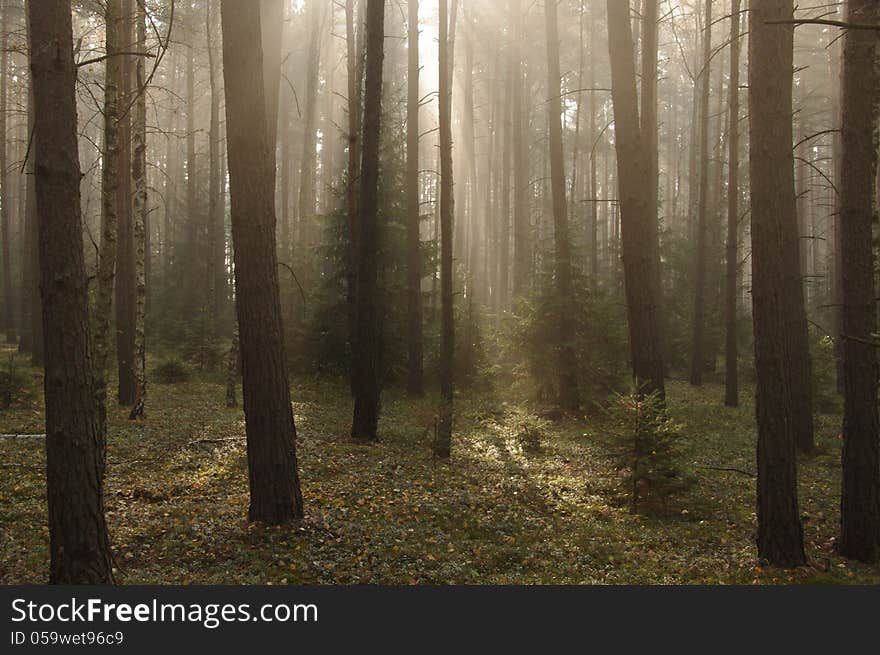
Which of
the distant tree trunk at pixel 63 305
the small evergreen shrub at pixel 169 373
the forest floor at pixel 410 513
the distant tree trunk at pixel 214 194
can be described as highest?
the distant tree trunk at pixel 214 194

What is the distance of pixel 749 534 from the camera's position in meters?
7.79

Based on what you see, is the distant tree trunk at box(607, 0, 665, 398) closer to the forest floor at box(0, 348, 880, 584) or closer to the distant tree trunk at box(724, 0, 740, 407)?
the forest floor at box(0, 348, 880, 584)

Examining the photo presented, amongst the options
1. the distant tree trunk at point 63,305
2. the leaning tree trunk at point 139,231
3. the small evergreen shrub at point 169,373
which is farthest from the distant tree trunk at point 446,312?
the small evergreen shrub at point 169,373

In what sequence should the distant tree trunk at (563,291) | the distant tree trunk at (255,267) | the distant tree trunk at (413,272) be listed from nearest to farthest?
the distant tree trunk at (255,267), the distant tree trunk at (563,291), the distant tree trunk at (413,272)

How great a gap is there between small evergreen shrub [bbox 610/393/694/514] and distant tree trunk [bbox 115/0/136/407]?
33.3 feet

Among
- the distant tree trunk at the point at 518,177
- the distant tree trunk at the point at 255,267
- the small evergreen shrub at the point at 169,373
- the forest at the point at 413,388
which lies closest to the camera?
the forest at the point at 413,388

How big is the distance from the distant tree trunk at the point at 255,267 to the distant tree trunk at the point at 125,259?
7598mm

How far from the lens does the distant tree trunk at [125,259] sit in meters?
14.0

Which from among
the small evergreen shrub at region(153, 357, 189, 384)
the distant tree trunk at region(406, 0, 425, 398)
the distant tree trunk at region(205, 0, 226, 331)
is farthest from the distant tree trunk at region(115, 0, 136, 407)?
the distant tree trunk at region(406, 0, 425, 398)

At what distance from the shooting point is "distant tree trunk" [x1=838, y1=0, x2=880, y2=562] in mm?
6966

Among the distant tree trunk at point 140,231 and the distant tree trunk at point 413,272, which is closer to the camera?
the distant tree trunk at point 140,231

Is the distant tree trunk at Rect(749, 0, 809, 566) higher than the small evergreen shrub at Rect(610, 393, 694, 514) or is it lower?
higher

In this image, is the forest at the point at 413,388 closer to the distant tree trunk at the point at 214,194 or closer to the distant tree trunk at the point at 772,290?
the distant tree trunk at the point at 772,290

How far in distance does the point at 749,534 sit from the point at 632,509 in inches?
56.6
